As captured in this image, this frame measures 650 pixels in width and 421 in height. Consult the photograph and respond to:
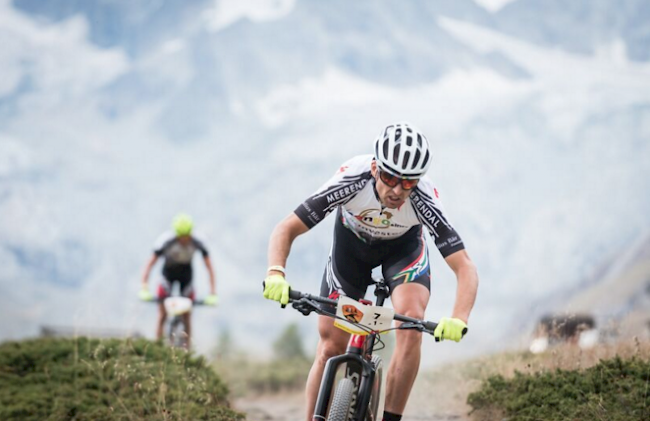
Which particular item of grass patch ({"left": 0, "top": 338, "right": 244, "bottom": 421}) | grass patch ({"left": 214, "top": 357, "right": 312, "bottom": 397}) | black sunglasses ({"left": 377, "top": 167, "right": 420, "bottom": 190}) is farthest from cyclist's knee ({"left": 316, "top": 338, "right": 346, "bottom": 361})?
grass patch ({"left": 214, "top": 357, "right": 312, "bottom": 397})

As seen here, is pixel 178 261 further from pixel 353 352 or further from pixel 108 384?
pixel 353 352

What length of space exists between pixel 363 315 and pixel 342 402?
0.49 meters

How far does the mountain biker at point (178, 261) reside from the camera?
416 inches

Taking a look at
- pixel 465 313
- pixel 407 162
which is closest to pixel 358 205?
pixel 407 162

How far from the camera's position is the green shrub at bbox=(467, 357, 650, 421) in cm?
554

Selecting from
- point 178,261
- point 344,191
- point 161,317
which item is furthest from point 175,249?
point 344,191

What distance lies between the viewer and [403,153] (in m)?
4.55

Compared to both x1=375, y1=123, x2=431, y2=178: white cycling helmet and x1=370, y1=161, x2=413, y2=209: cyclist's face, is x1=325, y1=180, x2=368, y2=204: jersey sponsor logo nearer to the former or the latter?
x1=370, y1=161, x2=413, y2=209: cyclist's face

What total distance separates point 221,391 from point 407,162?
3765 mm

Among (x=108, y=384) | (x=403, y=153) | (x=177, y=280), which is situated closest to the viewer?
(x=403, y=153)

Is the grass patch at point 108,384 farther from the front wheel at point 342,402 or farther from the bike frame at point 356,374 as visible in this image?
the front wheel at point 342,402

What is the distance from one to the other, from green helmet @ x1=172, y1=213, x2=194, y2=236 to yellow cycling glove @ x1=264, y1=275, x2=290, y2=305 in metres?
6.30

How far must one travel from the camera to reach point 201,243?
10.9m

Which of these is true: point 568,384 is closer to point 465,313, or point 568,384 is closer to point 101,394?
point 465,313
